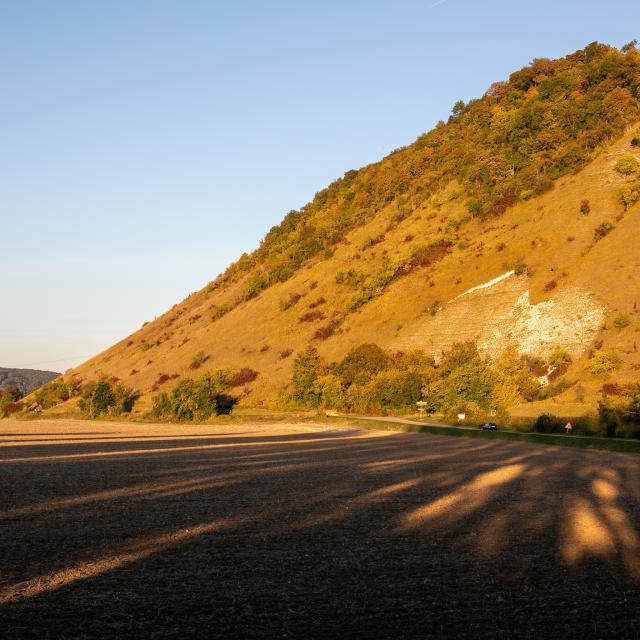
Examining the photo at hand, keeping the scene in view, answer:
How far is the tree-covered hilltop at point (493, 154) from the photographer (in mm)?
97125

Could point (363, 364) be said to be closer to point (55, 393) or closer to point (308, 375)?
point (308, 375)

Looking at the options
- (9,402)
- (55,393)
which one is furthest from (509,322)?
(9,402)

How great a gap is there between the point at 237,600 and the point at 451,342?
70142 millimetres

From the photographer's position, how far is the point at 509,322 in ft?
243

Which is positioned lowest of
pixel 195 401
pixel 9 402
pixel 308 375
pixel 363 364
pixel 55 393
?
pixel 195 401

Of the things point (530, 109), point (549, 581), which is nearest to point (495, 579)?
Answer: point (549, 581)

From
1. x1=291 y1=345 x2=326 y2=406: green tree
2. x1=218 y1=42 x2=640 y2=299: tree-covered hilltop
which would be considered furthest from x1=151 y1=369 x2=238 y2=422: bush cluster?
x1=218 y1=42 x2=640 y2=299: tree-covered hilltop

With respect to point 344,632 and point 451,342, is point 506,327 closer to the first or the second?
point 451,342

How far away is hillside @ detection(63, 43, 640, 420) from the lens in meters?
71.1

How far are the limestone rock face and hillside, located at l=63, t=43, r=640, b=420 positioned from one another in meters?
0.19

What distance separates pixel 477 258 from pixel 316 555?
8181 centimetres

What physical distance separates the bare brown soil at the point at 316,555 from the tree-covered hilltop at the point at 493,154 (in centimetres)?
8502

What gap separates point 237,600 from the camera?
792cm

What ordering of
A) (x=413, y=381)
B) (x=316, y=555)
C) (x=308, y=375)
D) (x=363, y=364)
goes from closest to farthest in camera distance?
(x=316, y=555), (x=413, y=381), (x=363, y=364), (x=308, y=375)
